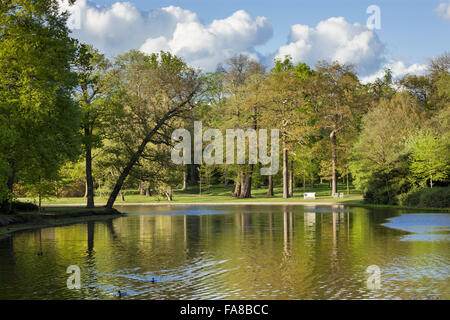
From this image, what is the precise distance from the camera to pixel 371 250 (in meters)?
18.3

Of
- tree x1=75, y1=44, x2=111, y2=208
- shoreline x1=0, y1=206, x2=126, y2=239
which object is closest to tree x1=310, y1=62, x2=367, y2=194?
tree x1=75, y1=44, x2=111, y2=208

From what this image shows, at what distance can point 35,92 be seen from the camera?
2839 cm

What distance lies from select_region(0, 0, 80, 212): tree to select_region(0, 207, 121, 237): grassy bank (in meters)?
1.58

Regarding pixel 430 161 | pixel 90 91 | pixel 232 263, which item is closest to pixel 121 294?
pixel 232 263

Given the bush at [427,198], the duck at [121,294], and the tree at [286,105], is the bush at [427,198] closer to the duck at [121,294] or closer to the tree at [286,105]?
the tree at [286,105]

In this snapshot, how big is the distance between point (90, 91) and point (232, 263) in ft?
99.4

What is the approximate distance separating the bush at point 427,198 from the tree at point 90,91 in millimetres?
28110

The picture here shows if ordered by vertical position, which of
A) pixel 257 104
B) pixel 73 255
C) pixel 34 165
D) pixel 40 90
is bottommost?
pixel 73 255

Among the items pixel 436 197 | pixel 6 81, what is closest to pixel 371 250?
pixel 6 81

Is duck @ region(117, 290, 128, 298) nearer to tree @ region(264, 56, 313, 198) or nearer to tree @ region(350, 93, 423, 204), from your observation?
tree @ region(350, 93, 423, 204)

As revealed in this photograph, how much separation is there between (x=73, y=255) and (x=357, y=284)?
10169 mm

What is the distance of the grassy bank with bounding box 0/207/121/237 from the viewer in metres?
28.1

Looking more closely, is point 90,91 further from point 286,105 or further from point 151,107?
point 286,105

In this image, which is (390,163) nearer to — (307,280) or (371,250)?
(371,250)
